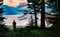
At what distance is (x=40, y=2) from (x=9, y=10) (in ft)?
29.0

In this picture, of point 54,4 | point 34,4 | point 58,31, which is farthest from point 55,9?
point 58,31

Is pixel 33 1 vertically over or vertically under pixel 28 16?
over

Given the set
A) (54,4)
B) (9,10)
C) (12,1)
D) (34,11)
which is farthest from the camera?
(12,1)

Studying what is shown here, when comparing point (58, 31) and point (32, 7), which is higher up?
point (32, 7)

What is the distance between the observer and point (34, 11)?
29.6 feet

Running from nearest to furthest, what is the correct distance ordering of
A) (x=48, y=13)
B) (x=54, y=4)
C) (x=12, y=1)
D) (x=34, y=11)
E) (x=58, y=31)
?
(x=58, y=31) → (x=54, y=4) → (x=34, y=11) → (x=48, y=13) → (x=12, y=1)

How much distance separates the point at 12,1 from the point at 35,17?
1044 centimetres

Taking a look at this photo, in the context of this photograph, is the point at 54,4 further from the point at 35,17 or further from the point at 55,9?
the point at 35,17

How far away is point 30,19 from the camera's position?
9422 millimetres

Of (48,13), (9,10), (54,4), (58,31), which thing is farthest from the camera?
(9,10)

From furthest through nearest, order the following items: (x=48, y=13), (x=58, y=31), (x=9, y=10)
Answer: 1. (x=9, y=10)
2. (x=48, y=13)
3. (x=58, y=31)

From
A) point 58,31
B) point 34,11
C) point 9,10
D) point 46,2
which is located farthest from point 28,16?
point 9,10

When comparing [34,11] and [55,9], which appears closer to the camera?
[55,9]

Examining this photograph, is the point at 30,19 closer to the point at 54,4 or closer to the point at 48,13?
the point at 48,13
